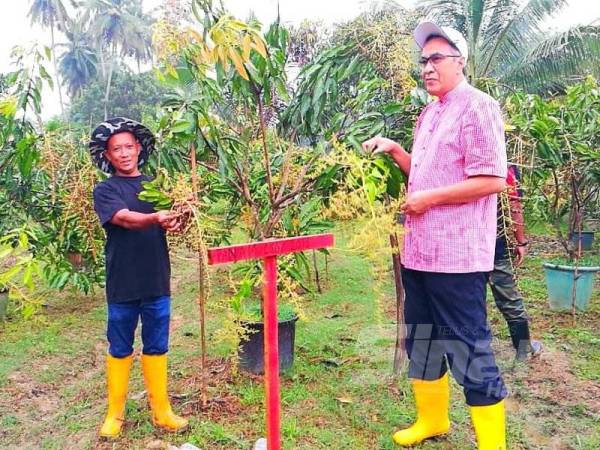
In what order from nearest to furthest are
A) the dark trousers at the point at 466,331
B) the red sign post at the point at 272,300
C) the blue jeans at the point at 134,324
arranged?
the red sign post at the point at 272,300, the dark trousers at the point at 466,331, the blue jeans at the point at 134,324

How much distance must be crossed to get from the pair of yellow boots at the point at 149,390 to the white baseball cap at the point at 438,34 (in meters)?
1.62

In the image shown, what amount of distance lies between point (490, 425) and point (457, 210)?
77 cm

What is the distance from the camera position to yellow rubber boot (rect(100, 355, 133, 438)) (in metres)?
2.34

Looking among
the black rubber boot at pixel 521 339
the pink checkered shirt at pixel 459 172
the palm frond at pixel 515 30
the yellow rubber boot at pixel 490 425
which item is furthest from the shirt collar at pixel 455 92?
the palm frond at pixel 515 30

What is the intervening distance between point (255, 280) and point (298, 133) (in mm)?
692

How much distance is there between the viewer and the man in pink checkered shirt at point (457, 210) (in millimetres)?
1849

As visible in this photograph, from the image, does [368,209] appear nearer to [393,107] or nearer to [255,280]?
[393,107]

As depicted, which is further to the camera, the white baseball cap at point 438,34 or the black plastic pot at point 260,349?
the black plastic pot at point 260,349

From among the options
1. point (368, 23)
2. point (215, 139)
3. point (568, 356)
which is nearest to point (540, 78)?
point (568, 356)

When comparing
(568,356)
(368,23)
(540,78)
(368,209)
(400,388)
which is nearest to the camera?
(368,209)

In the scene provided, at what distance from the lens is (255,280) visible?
8.52 ft

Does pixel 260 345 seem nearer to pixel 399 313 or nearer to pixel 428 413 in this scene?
pixel 399 313

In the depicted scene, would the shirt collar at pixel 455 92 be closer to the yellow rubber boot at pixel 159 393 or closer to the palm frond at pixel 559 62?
the yellow rubber boot at pixel 159 393

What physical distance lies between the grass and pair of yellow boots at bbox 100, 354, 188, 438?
52mm
